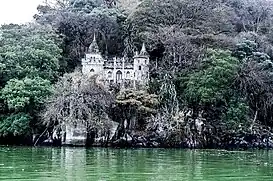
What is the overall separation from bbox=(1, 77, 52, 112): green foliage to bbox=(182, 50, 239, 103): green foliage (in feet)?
42.1

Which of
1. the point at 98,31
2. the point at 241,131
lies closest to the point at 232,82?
the point at 241,131

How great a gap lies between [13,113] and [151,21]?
754 inches

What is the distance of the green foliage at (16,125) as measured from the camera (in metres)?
43.3

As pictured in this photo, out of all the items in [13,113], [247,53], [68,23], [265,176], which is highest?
[68,23]

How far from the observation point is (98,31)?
58312 millimetres

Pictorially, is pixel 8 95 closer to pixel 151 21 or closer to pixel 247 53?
pixel 151 21

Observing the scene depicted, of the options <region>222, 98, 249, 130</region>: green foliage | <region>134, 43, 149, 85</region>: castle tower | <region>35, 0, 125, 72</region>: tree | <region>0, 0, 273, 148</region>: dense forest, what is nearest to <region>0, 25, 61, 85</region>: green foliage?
<region>0, 0, 273, 148</region>: dense forest

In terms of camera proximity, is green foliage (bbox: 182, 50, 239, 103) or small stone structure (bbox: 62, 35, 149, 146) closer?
green foliage (bbox: 182, 50, 239, 103)

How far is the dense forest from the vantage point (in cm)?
4425

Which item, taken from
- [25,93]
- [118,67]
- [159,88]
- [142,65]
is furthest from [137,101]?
[25,93]

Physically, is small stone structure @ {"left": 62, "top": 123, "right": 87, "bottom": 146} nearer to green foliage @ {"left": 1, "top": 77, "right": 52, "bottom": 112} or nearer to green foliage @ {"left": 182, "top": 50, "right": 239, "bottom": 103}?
green foliage @ {"left": 1, "top": 77, "right": 52, "bottom": 112}

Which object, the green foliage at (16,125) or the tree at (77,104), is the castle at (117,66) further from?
the green foliage at (16,125)

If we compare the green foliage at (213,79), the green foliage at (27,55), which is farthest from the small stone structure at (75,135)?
the green foliage at (213,79)

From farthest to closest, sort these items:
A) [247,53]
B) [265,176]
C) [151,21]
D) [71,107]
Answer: [151,21], [247,53], [71,107], [265,176]
